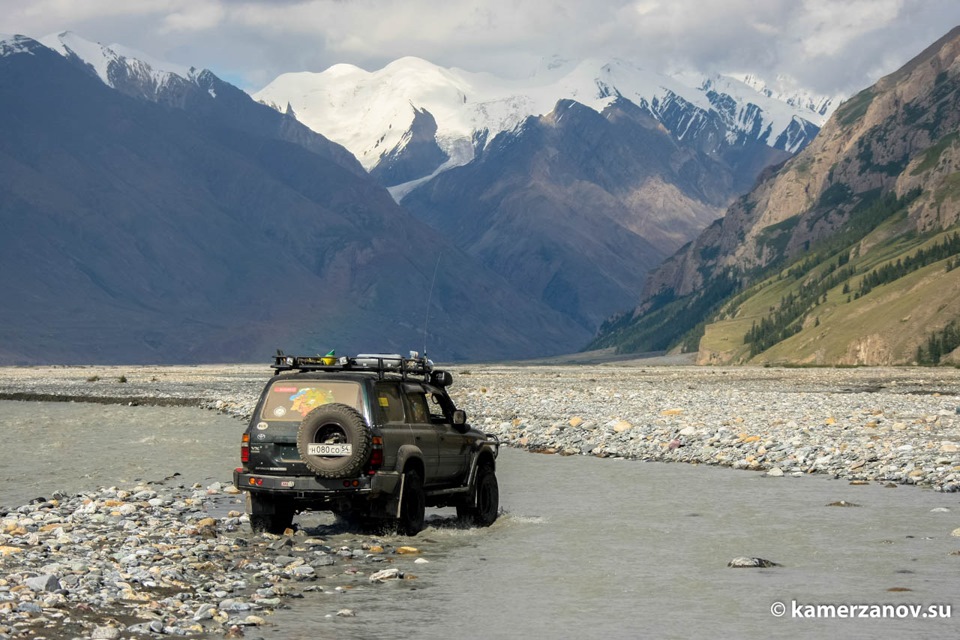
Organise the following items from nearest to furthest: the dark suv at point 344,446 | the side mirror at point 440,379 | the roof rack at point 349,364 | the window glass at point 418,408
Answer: the dark suv at point 344,446
the roof rack at point 349,364
the window glass at point 418,408
the side mirror at point 440,379

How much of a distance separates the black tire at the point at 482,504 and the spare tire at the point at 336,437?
3609 mm

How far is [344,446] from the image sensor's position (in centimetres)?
1978

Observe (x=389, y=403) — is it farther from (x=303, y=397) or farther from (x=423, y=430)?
(x=303, y=397)

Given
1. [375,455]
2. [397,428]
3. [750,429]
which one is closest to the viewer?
[375,455]

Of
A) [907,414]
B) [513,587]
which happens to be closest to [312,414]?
[513,587]

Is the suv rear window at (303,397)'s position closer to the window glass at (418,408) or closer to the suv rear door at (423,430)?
the suv rear door at (423,430)

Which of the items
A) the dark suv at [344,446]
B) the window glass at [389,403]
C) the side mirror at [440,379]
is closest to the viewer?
the dark suv at [344,446]

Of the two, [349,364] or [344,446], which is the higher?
[349,364]

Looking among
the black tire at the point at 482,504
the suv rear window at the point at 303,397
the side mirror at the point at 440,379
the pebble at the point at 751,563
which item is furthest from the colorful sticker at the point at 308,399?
the pebble at the point at 751,563

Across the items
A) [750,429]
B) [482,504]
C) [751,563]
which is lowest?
[751,563]

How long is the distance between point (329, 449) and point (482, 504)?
13.9 feet

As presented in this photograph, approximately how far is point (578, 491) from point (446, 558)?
9.28m

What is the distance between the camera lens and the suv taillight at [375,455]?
19906 millimetres

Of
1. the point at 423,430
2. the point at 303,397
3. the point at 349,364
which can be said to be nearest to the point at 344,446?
the point at 303,397
